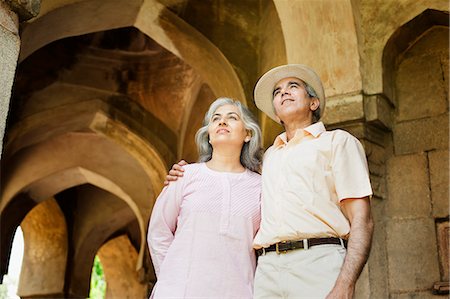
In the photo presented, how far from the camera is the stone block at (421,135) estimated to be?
4.15 metres

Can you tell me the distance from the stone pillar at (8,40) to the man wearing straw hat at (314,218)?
3.53 ft

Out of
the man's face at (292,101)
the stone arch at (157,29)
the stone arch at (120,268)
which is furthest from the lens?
the stone arch at (120,268)

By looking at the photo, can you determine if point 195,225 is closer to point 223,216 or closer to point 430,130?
point 223,216

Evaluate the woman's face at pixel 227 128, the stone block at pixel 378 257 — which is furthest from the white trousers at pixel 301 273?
the stone block at pixel 378 257

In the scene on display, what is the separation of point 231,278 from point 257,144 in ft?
2.09

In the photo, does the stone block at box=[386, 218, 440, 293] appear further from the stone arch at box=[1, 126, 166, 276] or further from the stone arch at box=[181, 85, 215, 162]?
the stone arch at box=[1, 126, 166, 276]

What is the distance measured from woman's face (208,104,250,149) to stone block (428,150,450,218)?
187 cm

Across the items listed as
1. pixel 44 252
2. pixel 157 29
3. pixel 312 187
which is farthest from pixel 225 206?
pixel 44 252

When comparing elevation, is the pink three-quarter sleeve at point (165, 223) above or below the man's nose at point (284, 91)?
below

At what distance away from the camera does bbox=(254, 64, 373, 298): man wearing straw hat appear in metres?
2.13

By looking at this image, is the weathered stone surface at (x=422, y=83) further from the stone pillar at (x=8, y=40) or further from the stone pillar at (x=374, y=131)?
the stone pillar at (x=8, y=40)

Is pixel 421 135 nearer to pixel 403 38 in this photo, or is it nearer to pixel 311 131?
pixel 403 38

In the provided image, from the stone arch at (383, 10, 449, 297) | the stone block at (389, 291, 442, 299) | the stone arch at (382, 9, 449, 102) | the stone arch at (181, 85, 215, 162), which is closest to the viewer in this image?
the stone block at (389, 291, 442, 299)

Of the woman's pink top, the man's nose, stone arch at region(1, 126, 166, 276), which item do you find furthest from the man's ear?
stone arch at region(1, 126, 166, 276)
